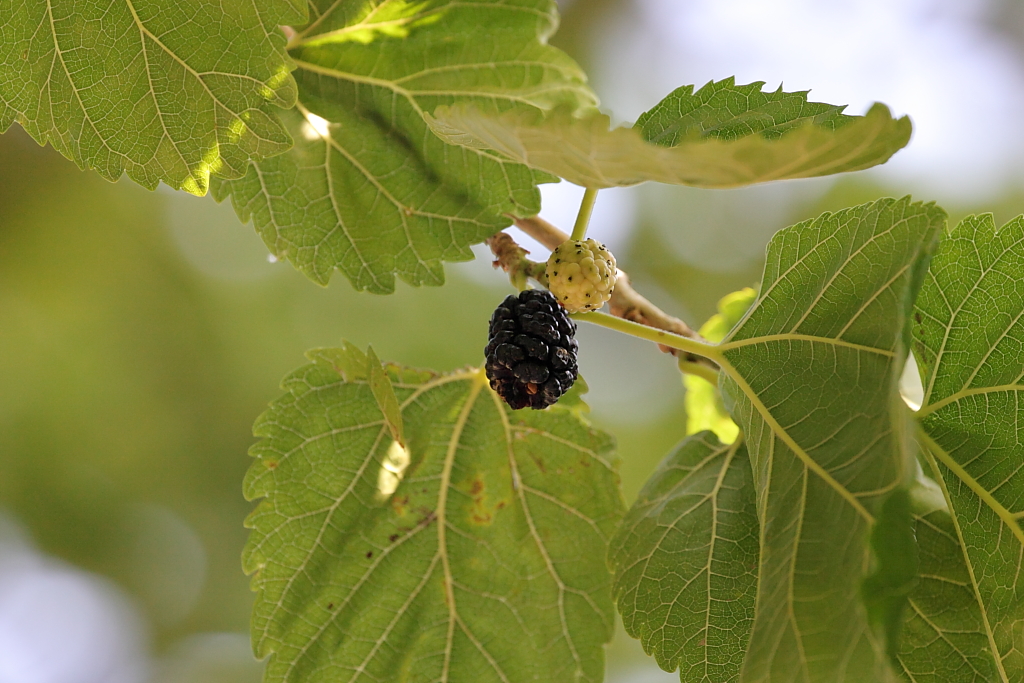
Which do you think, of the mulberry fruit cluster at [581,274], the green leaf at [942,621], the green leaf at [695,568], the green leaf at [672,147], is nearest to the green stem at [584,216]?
the mulberry fruit cluster at [581,274]

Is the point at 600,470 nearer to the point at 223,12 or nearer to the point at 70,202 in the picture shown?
the point at 223,12

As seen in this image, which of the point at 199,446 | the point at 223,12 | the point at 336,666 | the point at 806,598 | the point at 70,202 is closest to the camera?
the point at 806,598

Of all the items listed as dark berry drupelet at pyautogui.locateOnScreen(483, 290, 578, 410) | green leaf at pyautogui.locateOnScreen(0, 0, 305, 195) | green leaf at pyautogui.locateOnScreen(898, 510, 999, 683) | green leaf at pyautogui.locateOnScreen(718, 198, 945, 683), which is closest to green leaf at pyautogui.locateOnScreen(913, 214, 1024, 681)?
green leaf at pyautogui.locateOnScreen(898, 510, 999, 683)

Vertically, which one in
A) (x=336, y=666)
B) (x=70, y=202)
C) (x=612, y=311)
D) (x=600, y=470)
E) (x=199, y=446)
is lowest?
(x=336, y=666)

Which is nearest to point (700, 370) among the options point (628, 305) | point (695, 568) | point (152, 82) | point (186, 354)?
point (628, 305)

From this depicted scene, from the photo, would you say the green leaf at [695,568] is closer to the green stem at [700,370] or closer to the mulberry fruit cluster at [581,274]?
the green stem at [700,370]

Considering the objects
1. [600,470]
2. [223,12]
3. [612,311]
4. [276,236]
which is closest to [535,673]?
[600,470]
